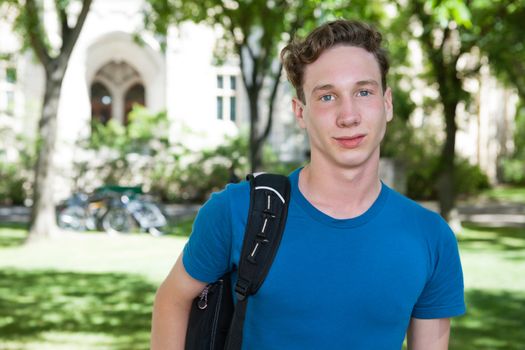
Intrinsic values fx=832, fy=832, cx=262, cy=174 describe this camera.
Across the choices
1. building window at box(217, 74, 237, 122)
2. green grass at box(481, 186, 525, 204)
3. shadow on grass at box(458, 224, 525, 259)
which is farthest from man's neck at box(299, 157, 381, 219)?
building window at box(217, 74, 237, 122)

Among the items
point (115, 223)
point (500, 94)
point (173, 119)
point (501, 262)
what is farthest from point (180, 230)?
point (500, 94)

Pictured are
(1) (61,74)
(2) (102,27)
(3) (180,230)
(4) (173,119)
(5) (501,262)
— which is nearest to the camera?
(5) (501,262)

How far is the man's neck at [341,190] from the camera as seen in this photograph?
2238 mm

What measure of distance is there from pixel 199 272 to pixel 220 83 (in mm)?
30263

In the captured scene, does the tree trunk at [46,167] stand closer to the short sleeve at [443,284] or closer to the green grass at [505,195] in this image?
the short sleeve at [443,284]

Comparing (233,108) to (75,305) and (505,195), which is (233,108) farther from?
(75,305)

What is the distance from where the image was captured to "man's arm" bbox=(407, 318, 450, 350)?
90.4 inches

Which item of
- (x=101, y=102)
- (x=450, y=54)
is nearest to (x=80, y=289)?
(x=450, y=54)

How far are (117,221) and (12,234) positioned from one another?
7.07 feet

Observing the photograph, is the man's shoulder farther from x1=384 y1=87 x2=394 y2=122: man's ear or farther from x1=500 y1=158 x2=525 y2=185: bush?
x1=500 y1=158 x2=525 y2=185: bush

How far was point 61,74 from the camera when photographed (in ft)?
50.6

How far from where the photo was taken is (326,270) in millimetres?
2150

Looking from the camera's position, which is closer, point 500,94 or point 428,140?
point 428,140

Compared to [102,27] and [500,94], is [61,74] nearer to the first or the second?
[102,27]
